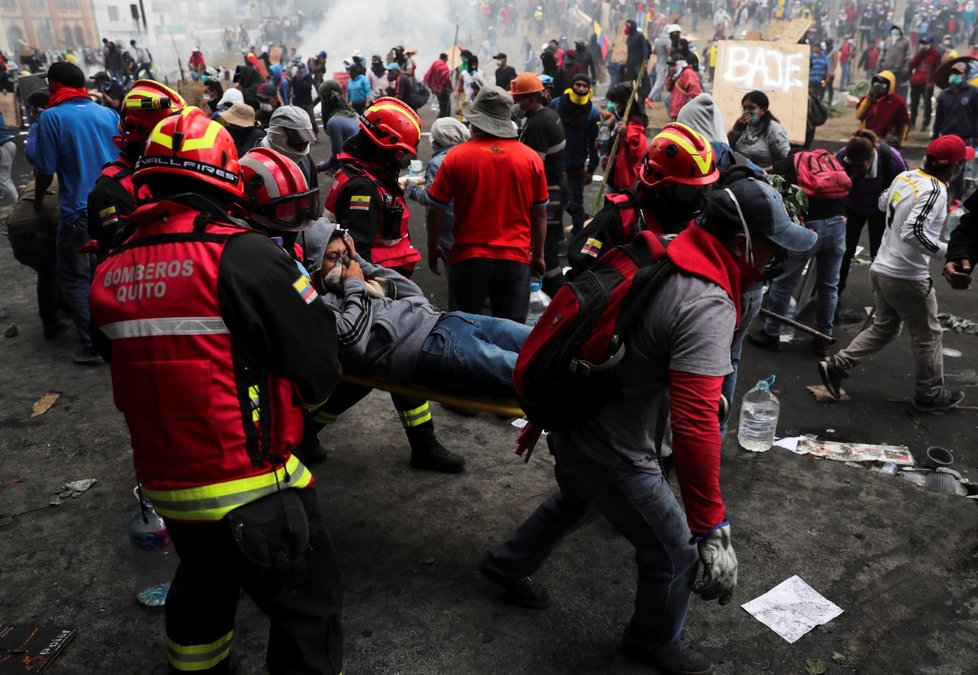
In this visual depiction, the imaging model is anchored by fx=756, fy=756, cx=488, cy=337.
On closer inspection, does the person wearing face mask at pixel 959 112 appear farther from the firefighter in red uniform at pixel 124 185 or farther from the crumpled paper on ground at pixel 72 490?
the crumpled paper on ground at pixel 72 490

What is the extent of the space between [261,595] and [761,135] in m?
6.33

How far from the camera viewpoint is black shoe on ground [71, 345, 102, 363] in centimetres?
595

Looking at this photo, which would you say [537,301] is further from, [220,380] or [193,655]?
[220,380]

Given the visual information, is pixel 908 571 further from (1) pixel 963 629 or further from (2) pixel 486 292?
(2) pixel 486 292

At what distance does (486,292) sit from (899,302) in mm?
3090

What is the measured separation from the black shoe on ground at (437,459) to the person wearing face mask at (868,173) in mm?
4618

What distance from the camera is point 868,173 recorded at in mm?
6730

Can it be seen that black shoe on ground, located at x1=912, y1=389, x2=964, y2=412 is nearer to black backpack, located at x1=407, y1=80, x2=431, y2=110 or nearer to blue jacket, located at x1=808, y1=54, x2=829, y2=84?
black backpack, located at x1=407, y1=80, x2=431, y2=110

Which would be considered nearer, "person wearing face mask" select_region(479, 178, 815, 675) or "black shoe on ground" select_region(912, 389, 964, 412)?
"person wearing face mask" select_region(479, 178, 815, 675)

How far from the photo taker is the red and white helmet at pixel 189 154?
2225 mm

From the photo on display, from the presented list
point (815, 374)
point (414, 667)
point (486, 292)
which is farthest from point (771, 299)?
point (414, 667)

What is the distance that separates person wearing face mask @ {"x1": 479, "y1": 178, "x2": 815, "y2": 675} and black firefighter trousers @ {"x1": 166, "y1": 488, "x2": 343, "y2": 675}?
990 mm

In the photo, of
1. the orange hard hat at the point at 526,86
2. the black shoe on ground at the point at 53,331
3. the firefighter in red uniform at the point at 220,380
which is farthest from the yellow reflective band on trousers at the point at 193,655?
the orange hard hat at the point at 526,86

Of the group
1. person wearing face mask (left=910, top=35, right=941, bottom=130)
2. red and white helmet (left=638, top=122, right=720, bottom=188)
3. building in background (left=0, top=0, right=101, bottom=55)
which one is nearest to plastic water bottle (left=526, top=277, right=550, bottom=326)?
red and white helmet (left=638, top=122, right=720, bottom=188)
